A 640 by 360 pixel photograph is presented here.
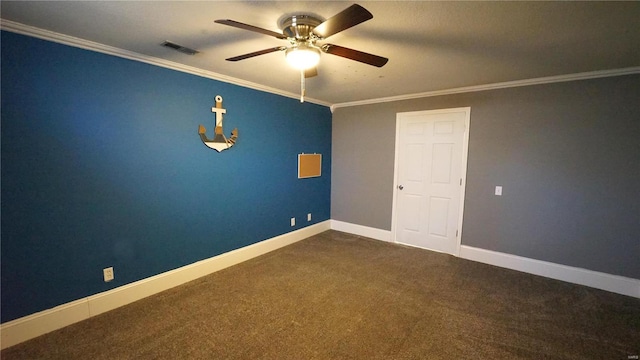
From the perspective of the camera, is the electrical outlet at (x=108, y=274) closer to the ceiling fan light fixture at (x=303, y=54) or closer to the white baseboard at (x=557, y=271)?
the ceiling fan light fixture at (x=303, y=54)

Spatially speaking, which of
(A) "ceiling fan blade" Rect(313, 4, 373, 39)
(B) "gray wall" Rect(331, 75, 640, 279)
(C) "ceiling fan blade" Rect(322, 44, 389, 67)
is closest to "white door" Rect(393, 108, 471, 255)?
(B) "gray wall" Rect(331, 75, 640, 279)

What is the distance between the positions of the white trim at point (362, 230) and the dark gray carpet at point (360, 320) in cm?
113

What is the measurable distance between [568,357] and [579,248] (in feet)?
5.44

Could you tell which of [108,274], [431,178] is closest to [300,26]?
[108,274]

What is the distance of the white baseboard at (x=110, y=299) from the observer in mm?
2012

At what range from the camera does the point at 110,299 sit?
2.45 m

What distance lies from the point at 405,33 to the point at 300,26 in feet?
2.58

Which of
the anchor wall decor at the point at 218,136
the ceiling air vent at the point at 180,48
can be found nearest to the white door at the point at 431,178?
the anchor wall decor at the point at 218,136

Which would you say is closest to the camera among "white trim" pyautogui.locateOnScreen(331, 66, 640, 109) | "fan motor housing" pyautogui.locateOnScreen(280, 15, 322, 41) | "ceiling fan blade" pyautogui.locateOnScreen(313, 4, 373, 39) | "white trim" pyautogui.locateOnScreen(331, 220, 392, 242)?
"ceiling fan blade" pyautogui.locateOnScreen(313, 4, 373, 39)

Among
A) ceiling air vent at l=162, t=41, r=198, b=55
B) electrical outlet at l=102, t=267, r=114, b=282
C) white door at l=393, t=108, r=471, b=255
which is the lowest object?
electrical outlet at l=102, t=267, r=114, b=282

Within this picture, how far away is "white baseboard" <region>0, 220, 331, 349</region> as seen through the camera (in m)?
2.01

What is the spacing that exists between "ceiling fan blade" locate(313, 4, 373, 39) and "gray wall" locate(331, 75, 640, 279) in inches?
112

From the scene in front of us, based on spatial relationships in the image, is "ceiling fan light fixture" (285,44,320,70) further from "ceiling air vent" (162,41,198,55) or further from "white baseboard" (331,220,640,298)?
"white baseboard" (331,220,640,298)

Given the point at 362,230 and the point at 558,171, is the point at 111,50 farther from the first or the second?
the point at 558,171
